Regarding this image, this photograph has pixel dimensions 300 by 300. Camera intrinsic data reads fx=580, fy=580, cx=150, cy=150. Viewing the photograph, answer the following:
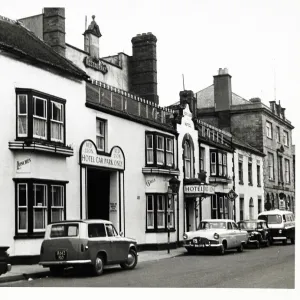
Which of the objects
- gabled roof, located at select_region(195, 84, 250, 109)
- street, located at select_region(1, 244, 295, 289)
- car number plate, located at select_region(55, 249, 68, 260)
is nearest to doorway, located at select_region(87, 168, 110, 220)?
street, located at select_region(1, 244, 295, 289)

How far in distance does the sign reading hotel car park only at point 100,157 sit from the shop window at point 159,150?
252 centimetres

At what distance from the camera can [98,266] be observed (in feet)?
54.4

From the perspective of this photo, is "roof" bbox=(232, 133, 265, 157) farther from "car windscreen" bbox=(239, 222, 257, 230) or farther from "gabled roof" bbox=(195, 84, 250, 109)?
"car windscreen" bbox=(239, 222, 257, 230)

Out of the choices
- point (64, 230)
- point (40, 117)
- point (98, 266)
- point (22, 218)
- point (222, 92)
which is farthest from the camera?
point (222, 92)

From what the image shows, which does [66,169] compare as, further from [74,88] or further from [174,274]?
[174,274]

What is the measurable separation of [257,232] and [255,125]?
15053 millimetres

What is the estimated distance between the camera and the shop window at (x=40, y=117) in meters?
19.5

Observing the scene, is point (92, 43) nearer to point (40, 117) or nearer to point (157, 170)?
point (157, 170)

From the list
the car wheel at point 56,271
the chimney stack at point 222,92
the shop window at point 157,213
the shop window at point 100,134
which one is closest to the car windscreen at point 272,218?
the shop window at point 157,213

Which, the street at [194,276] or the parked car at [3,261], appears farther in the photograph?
the parked car at [3,261]

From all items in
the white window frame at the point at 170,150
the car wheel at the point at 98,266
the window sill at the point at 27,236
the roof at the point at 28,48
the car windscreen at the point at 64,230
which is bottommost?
the car wheel at the point at 98,266

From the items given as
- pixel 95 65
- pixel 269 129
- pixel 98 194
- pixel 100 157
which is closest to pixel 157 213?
pixel 98 194

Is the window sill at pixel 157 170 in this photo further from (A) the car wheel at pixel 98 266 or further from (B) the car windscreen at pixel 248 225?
(A) the car wheel at pixel 98 266

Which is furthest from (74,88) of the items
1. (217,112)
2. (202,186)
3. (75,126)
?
(217,112)
